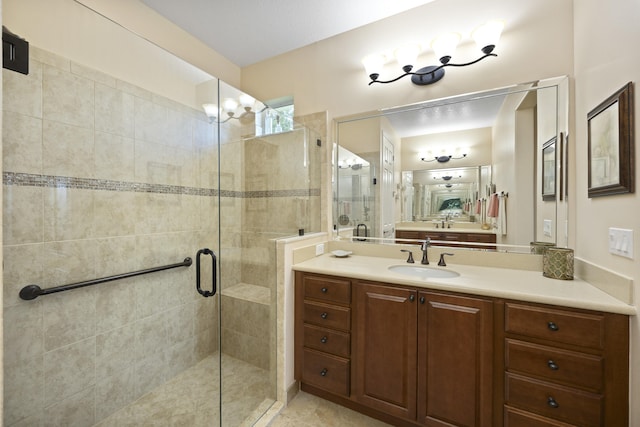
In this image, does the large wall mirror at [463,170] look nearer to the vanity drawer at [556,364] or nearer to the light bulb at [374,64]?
the light bulb at [374,64]

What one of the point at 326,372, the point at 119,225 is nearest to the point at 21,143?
the point at 119,225

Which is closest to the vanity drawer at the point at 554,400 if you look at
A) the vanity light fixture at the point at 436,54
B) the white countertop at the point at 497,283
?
the white countertop at the point at 497,283

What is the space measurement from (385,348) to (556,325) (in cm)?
82

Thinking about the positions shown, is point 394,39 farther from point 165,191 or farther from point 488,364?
point 488,364

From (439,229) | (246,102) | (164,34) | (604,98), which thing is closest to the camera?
(604,98)

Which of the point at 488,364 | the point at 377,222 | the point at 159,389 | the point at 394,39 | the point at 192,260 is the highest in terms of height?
the point at 394,39

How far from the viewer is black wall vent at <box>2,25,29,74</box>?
889mm

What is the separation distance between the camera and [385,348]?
159 centimetres

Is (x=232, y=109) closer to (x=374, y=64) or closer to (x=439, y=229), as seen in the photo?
(x=374, y=64)

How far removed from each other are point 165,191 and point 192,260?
59 cm

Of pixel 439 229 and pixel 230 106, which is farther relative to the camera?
pixel 230 106

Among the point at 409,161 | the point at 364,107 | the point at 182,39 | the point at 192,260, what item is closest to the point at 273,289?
the point at 192,260

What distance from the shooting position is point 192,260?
7.37ft

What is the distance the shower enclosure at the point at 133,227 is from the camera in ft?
4.73
